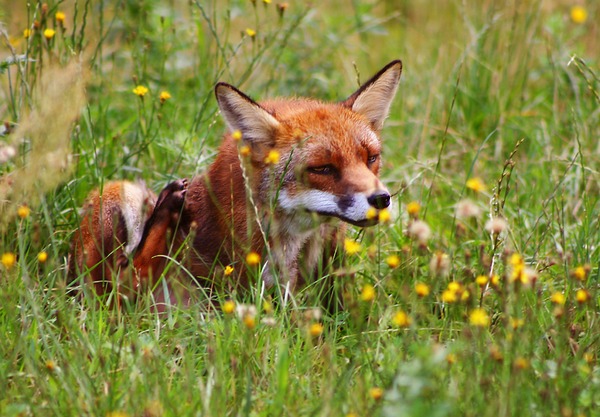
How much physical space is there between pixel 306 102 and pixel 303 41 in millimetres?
3091

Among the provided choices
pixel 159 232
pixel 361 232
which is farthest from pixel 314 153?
pixel 159 232

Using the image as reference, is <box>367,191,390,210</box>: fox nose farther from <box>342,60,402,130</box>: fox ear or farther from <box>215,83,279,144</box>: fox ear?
<box>342,60,402,130</box>: fox ear

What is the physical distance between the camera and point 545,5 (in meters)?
9.66

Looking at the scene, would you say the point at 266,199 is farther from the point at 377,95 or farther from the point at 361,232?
A: the point at 377,95

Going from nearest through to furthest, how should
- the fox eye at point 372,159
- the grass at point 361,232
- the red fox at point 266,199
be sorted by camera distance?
the grass at point 361,232, the red fox at point 266,199, the fox eye at point 372,159

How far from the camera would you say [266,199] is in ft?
16.6

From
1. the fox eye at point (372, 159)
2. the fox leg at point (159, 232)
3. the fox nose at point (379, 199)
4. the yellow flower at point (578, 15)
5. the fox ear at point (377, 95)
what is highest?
the yellow flower at point (578, 15)

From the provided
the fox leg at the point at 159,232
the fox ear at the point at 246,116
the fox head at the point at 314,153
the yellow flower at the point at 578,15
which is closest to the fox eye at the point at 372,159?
the fox head at the point at 314,153

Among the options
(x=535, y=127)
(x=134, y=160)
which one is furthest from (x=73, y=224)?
(x=535, y=127)

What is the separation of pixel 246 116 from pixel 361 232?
111 cm

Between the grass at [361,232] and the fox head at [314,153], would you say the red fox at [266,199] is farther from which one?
the grass at [361,232]

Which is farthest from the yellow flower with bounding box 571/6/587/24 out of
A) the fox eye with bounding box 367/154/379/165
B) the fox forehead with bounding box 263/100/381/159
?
the fox eye with bounding box 367/154/379/165

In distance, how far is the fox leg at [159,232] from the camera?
17.5ft

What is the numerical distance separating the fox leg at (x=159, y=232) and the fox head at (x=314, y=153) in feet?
1.96
